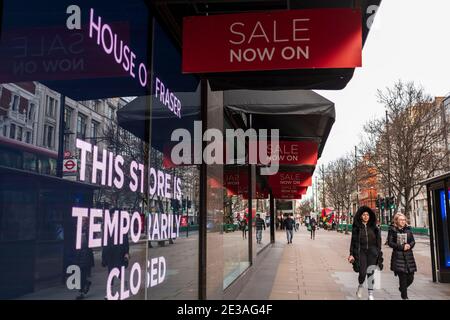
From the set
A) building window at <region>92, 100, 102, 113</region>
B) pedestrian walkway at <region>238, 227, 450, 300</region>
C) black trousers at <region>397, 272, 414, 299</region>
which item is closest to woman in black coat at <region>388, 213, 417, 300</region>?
black trousers at <region>397, 272, 414, 299</region>

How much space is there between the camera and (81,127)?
2.57 m

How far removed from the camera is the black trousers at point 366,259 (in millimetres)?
8609

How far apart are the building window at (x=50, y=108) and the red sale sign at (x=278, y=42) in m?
1.93

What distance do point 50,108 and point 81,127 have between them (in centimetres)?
30

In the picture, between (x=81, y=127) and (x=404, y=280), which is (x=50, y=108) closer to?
(x=81, y=127)

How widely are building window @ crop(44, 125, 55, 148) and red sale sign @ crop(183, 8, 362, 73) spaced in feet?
6.67

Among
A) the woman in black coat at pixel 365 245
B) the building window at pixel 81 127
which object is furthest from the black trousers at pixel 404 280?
the building window at pixel 81 127

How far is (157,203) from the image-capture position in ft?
13.1

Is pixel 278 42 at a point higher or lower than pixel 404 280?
higher

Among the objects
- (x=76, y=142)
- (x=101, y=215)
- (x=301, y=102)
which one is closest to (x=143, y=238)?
(x=101, y=215)

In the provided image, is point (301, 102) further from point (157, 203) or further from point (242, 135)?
point (157, 203)

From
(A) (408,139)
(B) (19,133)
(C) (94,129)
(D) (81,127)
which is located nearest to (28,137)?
(B) (19,133)

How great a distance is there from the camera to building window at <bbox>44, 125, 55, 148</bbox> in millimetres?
2200

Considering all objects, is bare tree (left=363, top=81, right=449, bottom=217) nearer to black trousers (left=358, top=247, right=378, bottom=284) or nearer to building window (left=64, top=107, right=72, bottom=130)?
black trousers (left=358, top=247, right=378, bottom=284)
